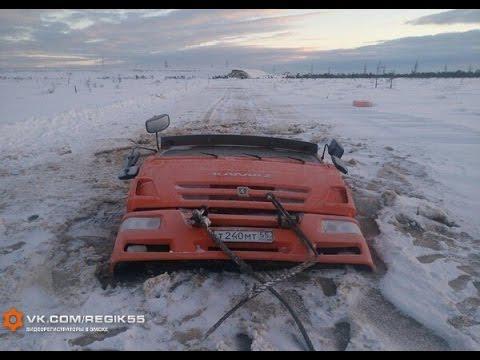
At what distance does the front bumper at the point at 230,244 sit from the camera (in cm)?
303

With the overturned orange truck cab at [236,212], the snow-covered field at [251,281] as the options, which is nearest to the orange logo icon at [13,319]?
the snow-covered field at [251,281]

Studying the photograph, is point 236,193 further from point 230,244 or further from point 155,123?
point 155,123

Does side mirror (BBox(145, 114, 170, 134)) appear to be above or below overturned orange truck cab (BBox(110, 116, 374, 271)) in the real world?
above

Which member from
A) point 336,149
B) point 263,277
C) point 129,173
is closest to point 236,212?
point 263,277

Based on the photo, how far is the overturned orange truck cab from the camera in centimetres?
308

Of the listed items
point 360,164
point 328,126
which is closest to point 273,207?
point 360,164

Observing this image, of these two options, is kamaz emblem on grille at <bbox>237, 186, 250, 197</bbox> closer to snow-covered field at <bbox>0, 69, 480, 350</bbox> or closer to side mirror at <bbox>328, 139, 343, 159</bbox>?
snow-covered field at <bbox>0, 69, 480, 350</bbox>

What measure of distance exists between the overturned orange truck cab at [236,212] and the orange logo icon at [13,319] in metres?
0.67

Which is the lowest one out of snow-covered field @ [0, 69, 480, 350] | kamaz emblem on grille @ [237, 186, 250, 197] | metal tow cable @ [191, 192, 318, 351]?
snow-covered field @ [0, 69, 480, 350]

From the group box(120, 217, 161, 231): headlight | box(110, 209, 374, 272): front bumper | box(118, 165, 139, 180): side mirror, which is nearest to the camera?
box(110, 209, 374, 272): front bumper

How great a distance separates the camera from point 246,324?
2.63 meters

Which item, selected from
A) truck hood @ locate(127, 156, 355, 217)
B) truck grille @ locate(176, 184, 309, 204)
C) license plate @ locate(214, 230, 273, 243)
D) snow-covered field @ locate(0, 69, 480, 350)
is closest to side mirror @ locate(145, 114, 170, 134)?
truck hood @ locate(127, 156, 355, 217)

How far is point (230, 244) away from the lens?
313cm
